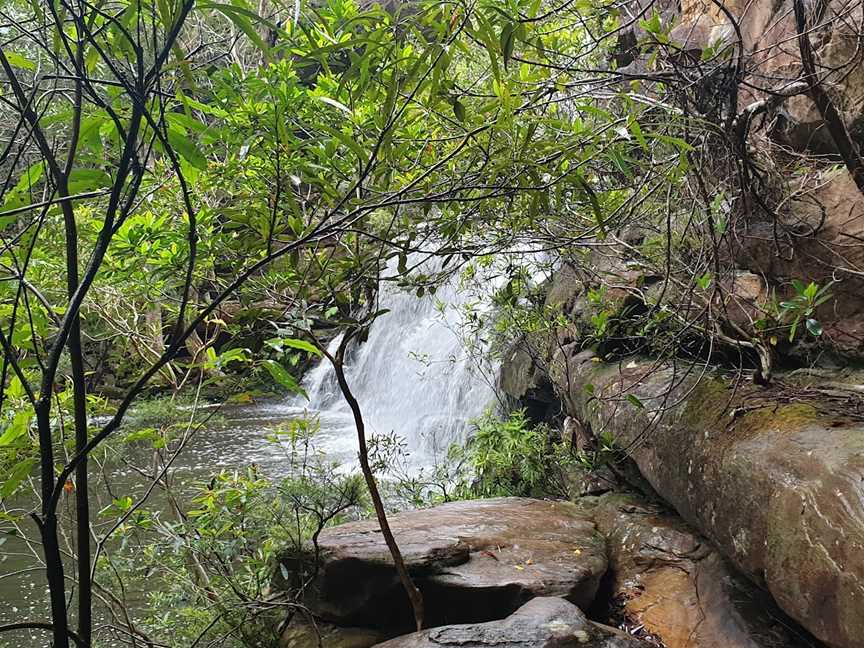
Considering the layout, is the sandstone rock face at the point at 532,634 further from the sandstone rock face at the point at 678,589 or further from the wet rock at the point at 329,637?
the wet rock at the point at 329,637

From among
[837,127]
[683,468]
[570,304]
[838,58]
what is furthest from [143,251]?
[570,304]

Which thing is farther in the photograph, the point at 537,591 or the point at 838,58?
the point at 838,58

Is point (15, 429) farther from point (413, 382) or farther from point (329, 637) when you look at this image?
point (413, 382)

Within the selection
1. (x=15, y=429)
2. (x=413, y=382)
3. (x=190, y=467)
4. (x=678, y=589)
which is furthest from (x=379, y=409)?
(x=15, y=429)

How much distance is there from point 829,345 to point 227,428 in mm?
9359

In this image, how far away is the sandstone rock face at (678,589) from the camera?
2852 mm

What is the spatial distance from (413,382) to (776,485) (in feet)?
26.8

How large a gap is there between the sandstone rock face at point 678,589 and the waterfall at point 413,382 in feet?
9.61

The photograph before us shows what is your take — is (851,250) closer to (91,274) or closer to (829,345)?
(829,345)

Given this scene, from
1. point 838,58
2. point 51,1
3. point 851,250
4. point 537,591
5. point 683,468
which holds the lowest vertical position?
point 537,591

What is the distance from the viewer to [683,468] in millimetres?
3371

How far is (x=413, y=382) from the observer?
34.4 feet

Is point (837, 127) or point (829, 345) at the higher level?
point (837, 127)

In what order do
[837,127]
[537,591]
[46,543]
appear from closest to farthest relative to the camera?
[46,543], [837,127], [537,591]
